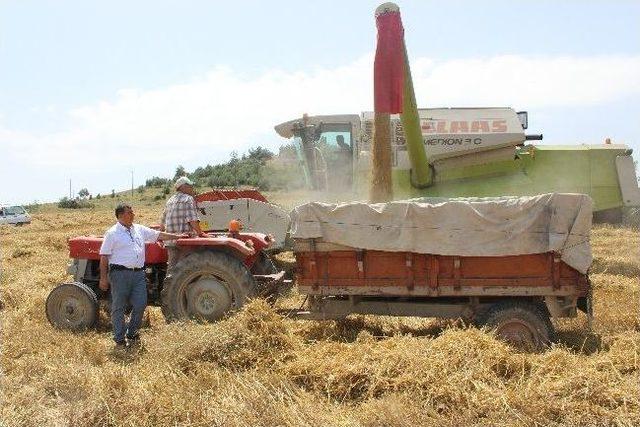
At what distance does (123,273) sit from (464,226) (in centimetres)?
330

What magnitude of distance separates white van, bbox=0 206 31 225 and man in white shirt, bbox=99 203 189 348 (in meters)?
26.7

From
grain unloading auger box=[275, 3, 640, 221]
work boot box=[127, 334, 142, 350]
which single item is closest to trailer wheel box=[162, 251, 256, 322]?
work boot box=[127, 334, 142, 350]

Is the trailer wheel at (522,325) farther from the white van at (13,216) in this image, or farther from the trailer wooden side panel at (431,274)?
the white van at (13,216)

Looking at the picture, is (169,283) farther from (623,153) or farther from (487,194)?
(623,153)

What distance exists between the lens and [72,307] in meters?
6.72

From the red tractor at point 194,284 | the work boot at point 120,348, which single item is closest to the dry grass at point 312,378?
the work boot at point 120,348

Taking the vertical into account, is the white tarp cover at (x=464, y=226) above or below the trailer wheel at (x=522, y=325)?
above

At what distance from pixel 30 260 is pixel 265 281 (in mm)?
8348

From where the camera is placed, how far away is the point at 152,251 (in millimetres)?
6977

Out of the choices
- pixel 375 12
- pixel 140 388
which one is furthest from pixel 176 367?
pixel 375 12

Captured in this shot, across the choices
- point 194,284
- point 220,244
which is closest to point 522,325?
point 220,244

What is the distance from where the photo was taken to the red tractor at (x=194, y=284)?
21.0ft

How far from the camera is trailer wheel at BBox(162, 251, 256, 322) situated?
6.39 m

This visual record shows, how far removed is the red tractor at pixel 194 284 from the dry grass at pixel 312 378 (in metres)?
0.57
